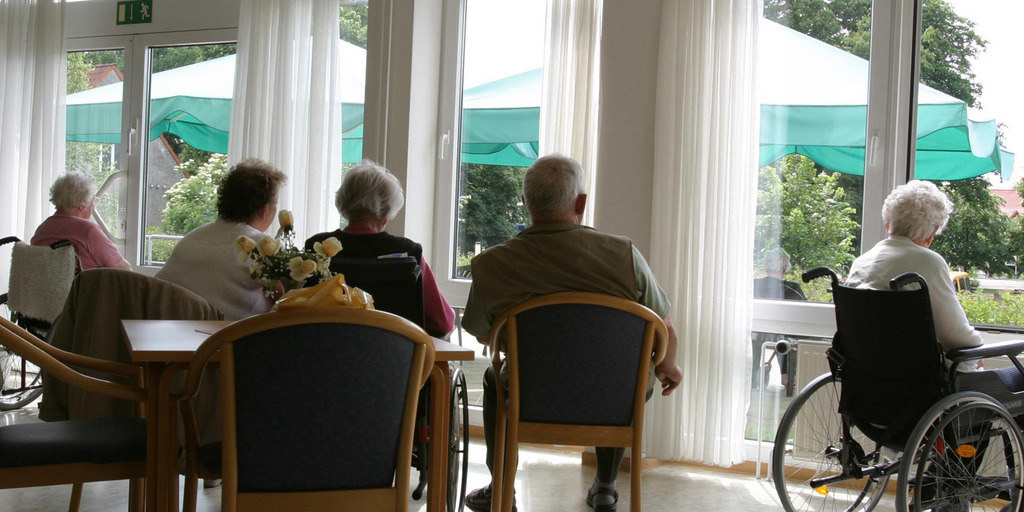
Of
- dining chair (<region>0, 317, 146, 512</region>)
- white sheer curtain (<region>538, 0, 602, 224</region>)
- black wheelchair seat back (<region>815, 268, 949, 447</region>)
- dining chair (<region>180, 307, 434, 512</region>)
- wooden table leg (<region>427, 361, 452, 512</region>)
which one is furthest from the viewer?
white sheer curtain (<region>538, 0, 602, 224</region>)

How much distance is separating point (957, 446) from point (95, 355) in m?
2.59

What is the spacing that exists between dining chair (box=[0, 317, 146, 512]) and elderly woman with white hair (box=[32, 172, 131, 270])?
260 centimetres

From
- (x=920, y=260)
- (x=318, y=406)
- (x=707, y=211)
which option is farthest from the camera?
(x=707, y=211)

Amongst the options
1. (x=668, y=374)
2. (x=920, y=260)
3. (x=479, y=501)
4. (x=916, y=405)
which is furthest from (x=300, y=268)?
(x=920, y=260)

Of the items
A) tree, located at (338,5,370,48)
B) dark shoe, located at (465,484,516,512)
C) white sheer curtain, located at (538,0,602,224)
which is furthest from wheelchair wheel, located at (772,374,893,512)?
tree, located at (338,5,370,48)

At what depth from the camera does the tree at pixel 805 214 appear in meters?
3.84

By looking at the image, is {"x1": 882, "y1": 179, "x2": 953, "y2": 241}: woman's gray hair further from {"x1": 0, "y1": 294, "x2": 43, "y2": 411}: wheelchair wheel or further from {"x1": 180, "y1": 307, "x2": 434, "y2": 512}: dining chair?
{"x1": 0, "y1": 294, "x2": 43, "y2": 411}: wheelchair wheel

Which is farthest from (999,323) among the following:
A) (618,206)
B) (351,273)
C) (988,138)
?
(351,273)

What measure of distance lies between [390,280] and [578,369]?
0.64 m

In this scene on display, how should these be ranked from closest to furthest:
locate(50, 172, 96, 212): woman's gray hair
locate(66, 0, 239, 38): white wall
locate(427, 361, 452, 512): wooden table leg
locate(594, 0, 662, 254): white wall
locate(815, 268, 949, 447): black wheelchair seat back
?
locate(427, 361, 452, 512): wooden table leg, locate(815, 268, 949, 447): black wheelchair seat back, locate(594, 0, 662, 254): white wall, locate(50, 172, 96, 212): woman's gray hair, locate(66, 0, 239, 38): white wall

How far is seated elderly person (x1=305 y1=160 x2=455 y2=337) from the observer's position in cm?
292

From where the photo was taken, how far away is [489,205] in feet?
14.8

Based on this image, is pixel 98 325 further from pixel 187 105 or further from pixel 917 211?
pixel 187 105

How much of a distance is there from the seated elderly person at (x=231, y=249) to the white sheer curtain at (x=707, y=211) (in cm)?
168
